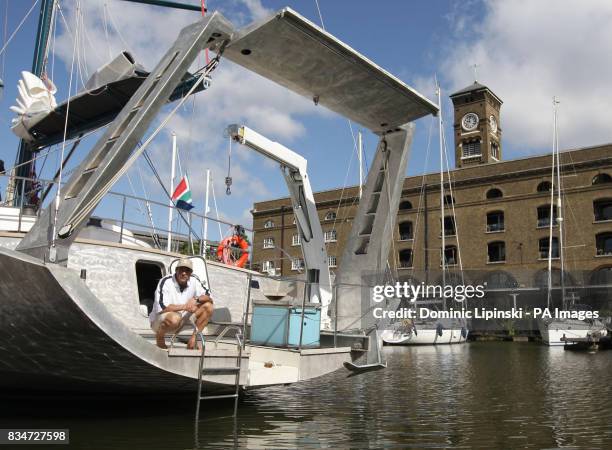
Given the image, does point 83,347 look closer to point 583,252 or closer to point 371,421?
point 371,421

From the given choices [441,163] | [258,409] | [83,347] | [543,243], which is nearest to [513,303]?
[543,243]

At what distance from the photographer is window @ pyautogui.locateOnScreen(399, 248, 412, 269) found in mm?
52812

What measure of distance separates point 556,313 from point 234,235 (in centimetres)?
2785

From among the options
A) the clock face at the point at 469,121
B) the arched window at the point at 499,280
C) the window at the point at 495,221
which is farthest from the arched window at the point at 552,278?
the clock face at the point at 469,121

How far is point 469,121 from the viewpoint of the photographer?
70250mm

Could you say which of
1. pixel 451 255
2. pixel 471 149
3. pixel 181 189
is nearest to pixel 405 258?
pixel 451 255

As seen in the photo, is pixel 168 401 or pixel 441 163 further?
pixel 441 163

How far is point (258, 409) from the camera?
29.7 ft

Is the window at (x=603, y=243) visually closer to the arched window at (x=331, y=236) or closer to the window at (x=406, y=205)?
the window at (x=406, y=205)

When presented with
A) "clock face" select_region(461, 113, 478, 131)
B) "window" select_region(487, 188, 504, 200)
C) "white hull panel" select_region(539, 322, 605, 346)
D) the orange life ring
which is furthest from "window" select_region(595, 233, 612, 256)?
the orange life ring

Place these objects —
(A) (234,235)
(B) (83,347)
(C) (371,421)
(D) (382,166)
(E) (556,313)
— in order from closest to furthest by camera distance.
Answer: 1. (B) (83,347)
2. (C) (371,421)
3. (D) (382,166)
4. (A) (234,235)
5. (E) (556,313)

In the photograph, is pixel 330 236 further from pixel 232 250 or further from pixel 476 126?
pixel 232 250

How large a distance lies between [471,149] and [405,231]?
22.1 meters

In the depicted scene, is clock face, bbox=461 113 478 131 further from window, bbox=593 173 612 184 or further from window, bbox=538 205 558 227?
window, bbox=593 173 612 184
